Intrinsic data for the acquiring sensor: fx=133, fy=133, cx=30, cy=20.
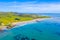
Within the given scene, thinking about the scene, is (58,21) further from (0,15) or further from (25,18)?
(0,15)

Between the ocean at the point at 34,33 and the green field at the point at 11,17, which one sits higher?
the green field at the point at 11,17

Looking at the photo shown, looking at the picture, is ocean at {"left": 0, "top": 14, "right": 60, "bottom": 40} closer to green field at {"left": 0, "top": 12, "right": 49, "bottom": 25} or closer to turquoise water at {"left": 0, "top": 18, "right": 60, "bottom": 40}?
turquoise water at {"left": 0, "top": 18, "right": 60, "bottom": 40}

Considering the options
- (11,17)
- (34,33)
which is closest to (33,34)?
(34,33)

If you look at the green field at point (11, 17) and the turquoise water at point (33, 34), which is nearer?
the turquoise water at point (33, 34)

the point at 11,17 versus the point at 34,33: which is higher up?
the point at 11,17

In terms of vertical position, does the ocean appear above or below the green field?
below

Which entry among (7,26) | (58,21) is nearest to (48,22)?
(58,21)

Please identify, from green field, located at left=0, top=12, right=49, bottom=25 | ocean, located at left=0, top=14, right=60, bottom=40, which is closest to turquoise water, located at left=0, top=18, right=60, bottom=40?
ocean, located at left=0, top=14, right=60, bottom=40

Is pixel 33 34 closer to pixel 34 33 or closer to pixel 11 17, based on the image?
pixel 34 33

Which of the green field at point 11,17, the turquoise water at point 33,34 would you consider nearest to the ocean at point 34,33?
the turquoise water at point 33,34

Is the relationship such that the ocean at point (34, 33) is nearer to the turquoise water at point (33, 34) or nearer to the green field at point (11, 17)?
the turquoise water at point (33, 34)

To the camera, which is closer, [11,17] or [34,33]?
[34,33]
